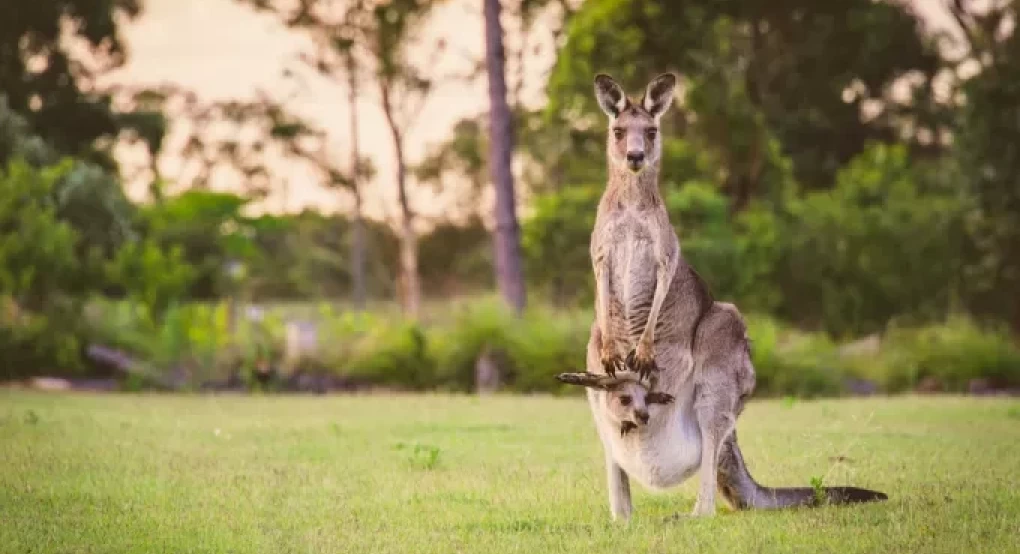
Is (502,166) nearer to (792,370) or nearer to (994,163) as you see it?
(792,370)

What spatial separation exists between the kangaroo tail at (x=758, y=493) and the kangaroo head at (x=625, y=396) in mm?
610

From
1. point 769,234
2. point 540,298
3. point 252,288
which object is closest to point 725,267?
point 769,234

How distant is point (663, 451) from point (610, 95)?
199cm

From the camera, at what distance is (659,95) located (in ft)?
25.5

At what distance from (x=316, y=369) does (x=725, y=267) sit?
476 inches

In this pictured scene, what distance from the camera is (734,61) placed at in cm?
3644

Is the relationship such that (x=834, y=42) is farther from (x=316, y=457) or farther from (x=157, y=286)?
(x=316, y=457)

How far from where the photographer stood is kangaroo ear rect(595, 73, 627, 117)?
7.74 m

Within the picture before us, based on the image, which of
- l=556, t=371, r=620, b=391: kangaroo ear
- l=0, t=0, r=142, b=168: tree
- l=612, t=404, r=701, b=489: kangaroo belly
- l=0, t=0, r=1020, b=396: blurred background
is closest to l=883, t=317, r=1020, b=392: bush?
l=0, t=0, r=1020, b=396: blurred background

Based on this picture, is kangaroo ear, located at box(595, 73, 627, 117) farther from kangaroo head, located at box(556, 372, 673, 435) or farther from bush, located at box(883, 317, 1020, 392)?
bush, located at box(883, 317, 1020, 392)

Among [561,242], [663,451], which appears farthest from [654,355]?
[561,242]

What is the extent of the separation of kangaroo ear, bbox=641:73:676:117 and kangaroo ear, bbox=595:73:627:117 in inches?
5.1

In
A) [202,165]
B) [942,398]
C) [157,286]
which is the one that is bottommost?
[942,398]

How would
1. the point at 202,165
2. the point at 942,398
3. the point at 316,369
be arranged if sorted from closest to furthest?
1. the point at 942,398
2. the point at 316,369
3. the point at 202,165
